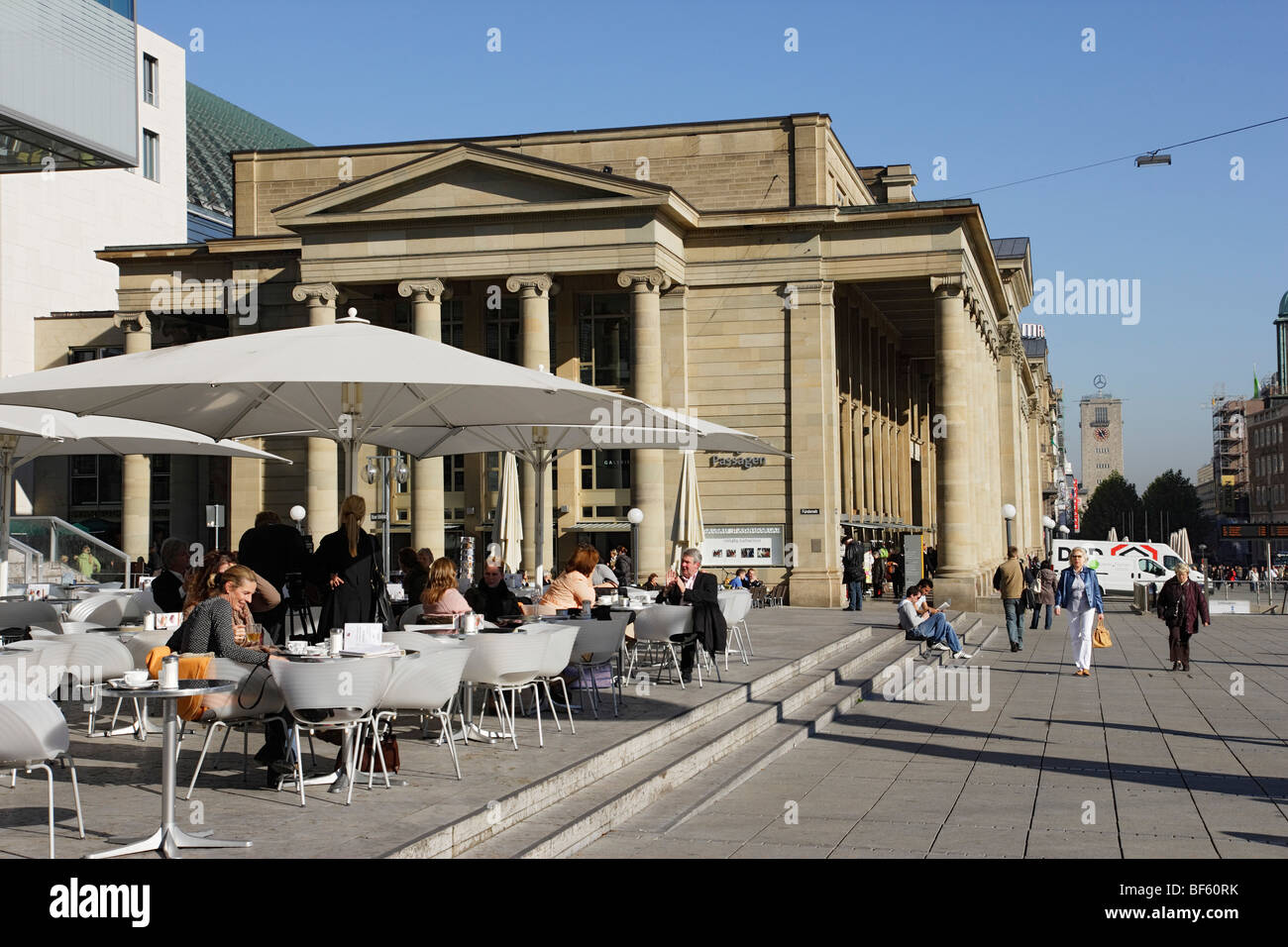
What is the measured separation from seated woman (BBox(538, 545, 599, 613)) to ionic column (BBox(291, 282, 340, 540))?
83.3ft

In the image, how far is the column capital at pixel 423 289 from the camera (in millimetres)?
38125

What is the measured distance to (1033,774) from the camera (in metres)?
11.5

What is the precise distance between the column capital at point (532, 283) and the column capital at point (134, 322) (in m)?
13.2

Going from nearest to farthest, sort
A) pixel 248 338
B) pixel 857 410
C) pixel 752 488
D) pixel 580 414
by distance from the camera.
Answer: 1. pixel 248 338
2. pixel 580 414
3. pixel 752 488
4. pixel 857 410

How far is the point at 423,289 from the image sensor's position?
126 ft

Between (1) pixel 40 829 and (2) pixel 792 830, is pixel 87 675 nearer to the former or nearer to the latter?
(1) pixel 40 829

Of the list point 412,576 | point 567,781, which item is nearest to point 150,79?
point 412,576

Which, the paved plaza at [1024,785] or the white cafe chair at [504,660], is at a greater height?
the white cafe chair at [504,660]

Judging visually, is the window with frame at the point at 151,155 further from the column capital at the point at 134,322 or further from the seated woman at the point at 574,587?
the seated woman at the point at 574,587

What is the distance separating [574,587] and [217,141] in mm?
87669

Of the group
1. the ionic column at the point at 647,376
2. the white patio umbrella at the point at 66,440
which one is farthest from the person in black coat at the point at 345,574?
the ionic column at the point at 647,376

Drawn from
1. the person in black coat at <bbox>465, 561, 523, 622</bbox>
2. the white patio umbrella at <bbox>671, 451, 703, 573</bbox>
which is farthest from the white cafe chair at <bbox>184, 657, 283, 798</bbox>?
the white patio umbrella at <bbox>671, 451, 703, 573</bbox>

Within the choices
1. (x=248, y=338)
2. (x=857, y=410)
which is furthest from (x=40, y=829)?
(x=857, y=410)
